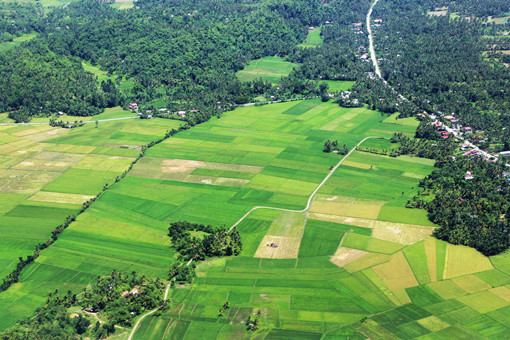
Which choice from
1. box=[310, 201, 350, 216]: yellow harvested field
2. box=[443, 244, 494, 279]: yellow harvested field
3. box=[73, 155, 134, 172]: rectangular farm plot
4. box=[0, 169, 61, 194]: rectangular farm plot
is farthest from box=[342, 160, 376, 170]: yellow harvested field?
box=[0, 169, 61, 194]: rectangular farm plot

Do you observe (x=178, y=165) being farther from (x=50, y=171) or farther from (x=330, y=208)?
(x=330, y=208)

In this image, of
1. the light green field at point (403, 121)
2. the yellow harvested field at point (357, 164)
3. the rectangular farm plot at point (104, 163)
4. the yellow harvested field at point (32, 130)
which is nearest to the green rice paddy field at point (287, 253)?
the yellow harvested field at point (357, 164)

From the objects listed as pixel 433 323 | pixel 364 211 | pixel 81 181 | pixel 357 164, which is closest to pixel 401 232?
pixel 364 211

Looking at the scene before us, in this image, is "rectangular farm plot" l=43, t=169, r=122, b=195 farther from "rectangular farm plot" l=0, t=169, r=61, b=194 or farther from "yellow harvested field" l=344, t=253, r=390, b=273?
"yellow harvested field" l=344, t=253, r=390, b=273

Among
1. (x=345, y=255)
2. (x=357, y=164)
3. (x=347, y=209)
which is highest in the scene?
(x=357, y=164)

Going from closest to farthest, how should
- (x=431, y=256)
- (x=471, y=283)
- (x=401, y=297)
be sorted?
(x=401, y=297), (x=471, y=283), (x=431, y=256)

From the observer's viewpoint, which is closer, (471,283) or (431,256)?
(471,283)

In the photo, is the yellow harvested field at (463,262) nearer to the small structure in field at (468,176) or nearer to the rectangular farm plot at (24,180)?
the small structure in field at (468,176)

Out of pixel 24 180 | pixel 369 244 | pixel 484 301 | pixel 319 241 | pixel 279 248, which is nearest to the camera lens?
pixel 484 301
